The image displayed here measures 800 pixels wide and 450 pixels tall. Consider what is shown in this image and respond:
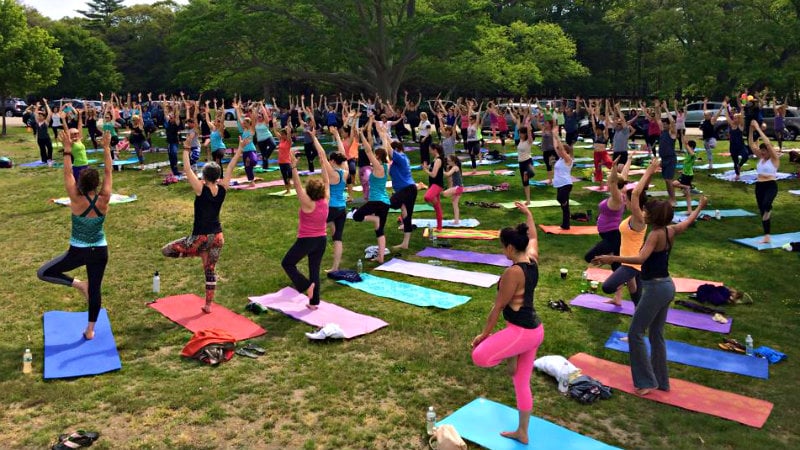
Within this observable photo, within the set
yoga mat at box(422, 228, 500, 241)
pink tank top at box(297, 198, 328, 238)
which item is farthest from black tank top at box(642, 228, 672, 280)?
yoga mat at box(422, 228, 500, 241)

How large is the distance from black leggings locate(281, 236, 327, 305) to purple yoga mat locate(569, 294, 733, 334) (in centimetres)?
384

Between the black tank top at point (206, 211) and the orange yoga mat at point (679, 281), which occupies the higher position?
the black tank top at point (206, 211)

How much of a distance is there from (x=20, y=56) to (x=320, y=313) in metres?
36.7

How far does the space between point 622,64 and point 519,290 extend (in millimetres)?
54981

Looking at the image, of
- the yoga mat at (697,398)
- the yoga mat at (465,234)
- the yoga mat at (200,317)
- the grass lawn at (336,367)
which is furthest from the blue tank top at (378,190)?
the yoga mat at (697,398)

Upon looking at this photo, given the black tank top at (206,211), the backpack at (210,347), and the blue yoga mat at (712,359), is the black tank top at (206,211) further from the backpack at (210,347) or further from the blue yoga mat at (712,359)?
the blue yoga mat at (712,359)

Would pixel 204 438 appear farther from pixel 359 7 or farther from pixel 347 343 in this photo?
pixel 359 7

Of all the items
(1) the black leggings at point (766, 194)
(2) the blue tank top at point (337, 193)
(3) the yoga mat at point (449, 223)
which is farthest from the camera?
(3) the yoga mat at point (449, 223)

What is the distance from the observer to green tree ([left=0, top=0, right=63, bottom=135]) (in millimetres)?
35844

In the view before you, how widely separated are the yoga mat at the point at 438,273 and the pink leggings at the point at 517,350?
4.58 metres

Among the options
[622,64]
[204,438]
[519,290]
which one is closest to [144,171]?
[204,438]

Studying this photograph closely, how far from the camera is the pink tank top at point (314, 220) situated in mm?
8812

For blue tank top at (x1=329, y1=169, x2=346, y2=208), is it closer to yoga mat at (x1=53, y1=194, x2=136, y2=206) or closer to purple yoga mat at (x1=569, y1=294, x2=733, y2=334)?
purple yoga mat at (x1=569, y1=294, x2=733, y2=334)

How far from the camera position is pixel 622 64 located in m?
55.0
